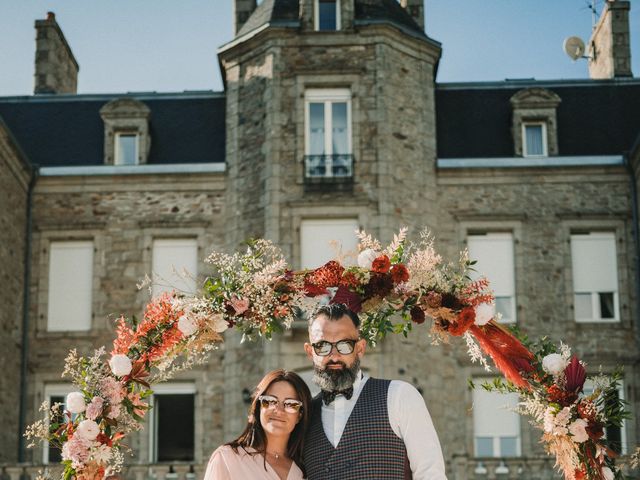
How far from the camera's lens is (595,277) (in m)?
19.7

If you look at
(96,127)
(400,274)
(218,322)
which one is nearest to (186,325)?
(218,322)

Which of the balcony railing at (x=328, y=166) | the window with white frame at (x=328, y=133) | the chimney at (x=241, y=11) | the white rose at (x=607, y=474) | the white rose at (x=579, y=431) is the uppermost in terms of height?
the chimney at (x=241, y=11)

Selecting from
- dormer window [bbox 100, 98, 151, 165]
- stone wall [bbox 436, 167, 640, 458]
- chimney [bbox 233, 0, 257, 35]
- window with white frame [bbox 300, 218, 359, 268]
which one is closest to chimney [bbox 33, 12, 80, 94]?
dormer window [bbox 100, 98, 151, 165]

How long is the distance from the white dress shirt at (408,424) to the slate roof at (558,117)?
13.9 metres

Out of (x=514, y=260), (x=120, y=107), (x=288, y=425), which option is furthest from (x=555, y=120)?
(x=288, y=425)

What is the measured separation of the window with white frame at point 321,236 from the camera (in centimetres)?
1877

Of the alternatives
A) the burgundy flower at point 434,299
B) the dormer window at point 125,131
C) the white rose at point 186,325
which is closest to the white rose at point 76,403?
the white rose at point 186,325

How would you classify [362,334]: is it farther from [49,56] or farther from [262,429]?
[49,56]

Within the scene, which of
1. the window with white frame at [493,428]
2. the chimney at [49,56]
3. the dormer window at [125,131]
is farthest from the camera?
the chimney at [49,56]

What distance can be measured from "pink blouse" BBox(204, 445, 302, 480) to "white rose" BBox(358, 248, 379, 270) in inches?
66.6

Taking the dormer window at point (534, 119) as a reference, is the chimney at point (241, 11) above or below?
above

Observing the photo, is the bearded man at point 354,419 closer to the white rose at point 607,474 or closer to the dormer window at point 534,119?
the white rose at point 607,474

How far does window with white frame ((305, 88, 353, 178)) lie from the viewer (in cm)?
1902

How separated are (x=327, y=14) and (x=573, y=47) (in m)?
5.71
